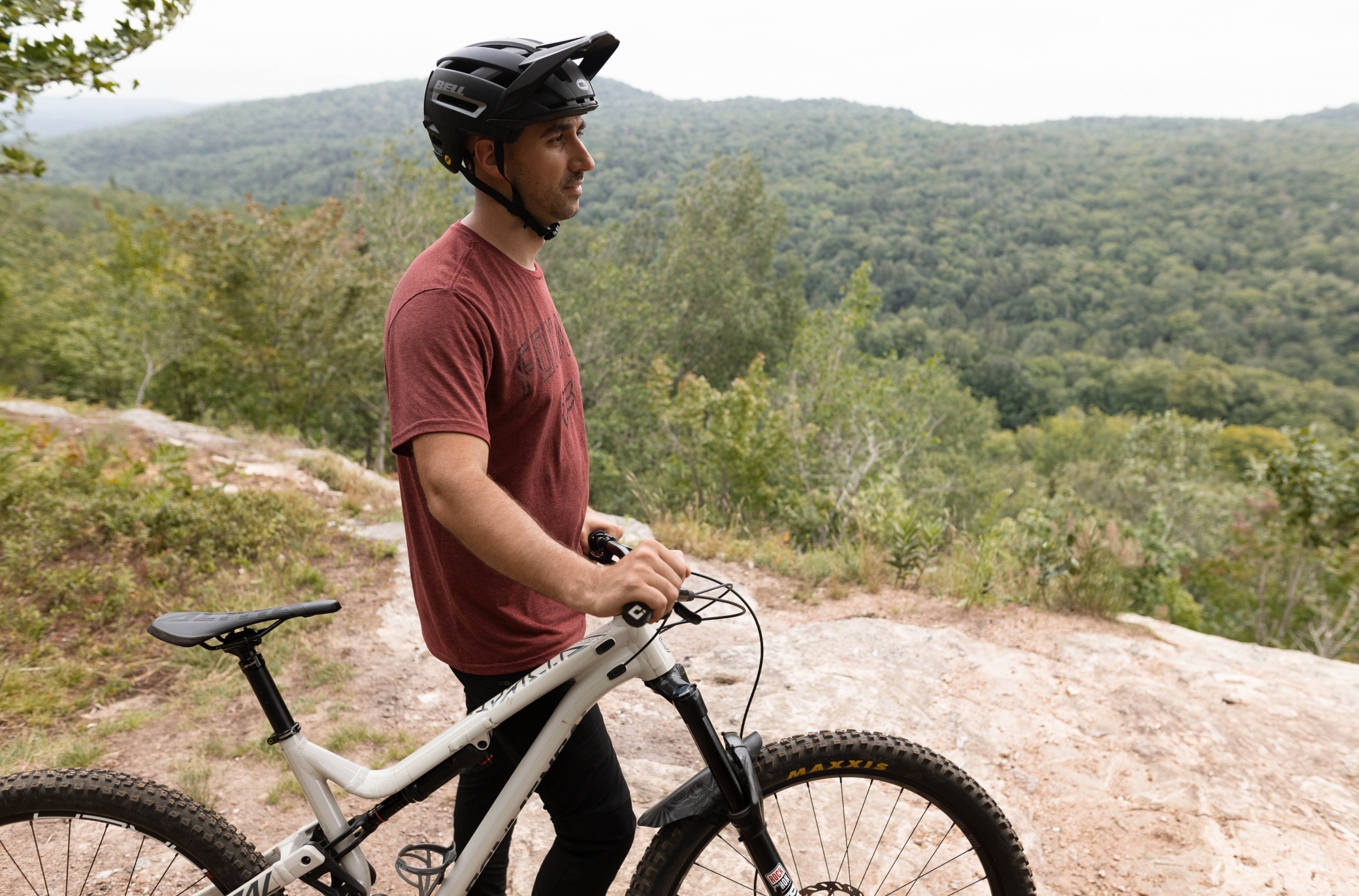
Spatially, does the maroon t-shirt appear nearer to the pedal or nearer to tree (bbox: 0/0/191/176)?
the pedal

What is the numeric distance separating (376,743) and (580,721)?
217 cm

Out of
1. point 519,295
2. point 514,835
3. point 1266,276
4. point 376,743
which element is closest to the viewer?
point 519,295

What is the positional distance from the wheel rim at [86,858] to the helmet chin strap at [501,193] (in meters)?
1.47

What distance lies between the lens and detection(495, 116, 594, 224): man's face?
1.43 meters

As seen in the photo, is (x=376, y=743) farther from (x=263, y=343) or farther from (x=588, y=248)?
(x=588, y=248)

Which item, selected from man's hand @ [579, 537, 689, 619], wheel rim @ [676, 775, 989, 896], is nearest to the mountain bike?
man's hand @ [579, 537, 689, 619]

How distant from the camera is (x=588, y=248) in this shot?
94.9ft

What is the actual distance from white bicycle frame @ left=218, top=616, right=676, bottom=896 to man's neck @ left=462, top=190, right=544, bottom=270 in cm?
76

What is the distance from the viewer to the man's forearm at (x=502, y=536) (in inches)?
48.6

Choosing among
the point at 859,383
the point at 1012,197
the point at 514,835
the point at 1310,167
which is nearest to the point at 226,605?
the point at 514,835

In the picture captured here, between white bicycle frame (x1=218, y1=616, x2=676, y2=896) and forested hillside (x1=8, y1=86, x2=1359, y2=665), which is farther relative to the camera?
forested hillside (x1=8, y1=86, x2=1359, y2=665)

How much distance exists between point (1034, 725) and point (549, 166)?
321 centimetres

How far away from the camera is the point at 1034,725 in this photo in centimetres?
333

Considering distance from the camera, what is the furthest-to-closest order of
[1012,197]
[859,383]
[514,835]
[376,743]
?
[1012,197]
[859,383]
[376,743]
[514,835]
